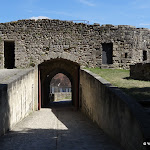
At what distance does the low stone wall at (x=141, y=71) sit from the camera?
8.64 m

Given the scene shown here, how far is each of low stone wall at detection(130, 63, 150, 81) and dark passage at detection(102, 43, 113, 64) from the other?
3.85 metres

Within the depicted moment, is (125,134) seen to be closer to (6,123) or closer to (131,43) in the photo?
(6,123)

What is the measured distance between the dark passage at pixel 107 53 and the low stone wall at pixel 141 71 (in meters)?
3.85

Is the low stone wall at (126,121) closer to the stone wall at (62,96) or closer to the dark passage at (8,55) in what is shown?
the dark passage at (8,55)

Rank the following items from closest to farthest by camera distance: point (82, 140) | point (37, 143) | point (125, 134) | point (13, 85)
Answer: point (125, 134) → point (37, 143) → point (82, 140) → point (13, 85)

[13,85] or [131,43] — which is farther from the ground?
[131,43]

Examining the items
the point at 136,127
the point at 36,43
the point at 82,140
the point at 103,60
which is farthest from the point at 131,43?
the point at 136,127

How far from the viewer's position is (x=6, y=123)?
6098 mm

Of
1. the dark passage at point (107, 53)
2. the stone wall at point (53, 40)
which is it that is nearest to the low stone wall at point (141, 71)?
the dark passage at point (107, 53)

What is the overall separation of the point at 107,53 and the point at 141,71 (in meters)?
4.74

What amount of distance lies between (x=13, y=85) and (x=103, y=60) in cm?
750

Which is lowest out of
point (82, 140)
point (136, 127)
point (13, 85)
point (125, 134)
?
point (82, 140)

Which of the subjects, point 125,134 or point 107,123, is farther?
point 107,123

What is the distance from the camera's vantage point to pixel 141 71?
902cm
